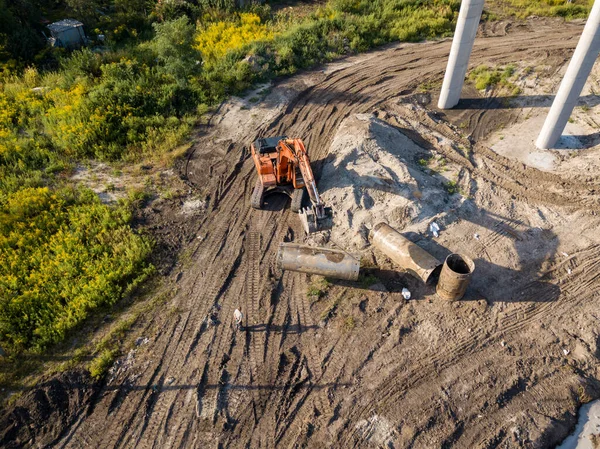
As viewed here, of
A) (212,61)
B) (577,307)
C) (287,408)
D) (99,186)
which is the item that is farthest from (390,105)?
(287,408)

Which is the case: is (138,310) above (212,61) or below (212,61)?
below

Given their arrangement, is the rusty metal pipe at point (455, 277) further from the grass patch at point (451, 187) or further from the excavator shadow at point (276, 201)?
the excavator shadow at point (276, 201)

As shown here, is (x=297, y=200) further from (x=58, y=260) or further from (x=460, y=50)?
(x=460, y=50)

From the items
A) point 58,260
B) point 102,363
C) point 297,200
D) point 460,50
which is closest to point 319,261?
point 297,200

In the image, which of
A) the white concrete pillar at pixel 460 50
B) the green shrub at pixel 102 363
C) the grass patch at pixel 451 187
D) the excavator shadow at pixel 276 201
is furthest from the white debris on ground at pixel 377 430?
the white concrete pillar at pixel 460 50

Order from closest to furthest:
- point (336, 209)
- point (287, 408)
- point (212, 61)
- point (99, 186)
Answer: point (287, 408) < point (336, 209) < point (99, 186) < point (212, 61)

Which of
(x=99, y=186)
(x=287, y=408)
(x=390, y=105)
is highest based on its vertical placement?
(x=390, y=105)

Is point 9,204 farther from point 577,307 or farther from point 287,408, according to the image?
point 577,307

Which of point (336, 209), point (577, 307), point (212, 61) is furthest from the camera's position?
point (212, 61)
